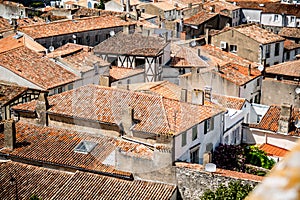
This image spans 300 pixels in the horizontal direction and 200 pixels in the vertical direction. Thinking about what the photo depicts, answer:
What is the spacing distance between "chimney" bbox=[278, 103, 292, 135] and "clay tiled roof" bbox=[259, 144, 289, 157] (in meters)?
0.61

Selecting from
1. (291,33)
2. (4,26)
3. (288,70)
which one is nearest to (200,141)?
(288,70)

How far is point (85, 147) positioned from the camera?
49.3 feet

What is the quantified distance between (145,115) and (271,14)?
1332 inches

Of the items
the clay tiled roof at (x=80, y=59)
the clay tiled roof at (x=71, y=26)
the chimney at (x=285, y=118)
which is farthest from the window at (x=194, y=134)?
the clay tiled roof at (x=71, y=26)

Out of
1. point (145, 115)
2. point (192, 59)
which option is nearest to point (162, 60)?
point (192, 59)

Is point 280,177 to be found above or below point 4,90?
above

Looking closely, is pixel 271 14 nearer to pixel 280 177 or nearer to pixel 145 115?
pixel 145 115

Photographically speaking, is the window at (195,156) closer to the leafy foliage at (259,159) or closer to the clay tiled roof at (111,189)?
the clay tiled roof at (111,189)

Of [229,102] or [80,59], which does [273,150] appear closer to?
[229,102]

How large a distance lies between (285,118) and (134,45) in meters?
9.03

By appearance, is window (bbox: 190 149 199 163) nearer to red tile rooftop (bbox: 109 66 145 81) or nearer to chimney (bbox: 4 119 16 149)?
chimney (bbox: 4 119 16 149)

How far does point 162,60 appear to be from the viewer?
24.6 m

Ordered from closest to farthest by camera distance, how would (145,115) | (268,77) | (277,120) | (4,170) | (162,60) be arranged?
(4,170) < (145,115) < (277,120) < (162,60) < (268,77)

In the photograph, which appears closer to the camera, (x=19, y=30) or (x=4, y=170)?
(x=4, y=170)
